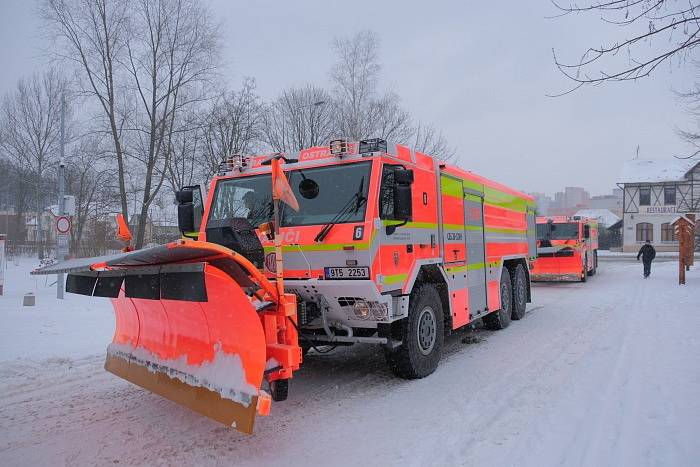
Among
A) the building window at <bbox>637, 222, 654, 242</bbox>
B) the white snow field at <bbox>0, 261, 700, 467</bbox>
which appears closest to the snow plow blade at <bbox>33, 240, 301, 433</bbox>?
the white snow field at <bbox>0, 261, 700, 467</bbox>

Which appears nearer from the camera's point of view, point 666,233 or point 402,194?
point 402,194

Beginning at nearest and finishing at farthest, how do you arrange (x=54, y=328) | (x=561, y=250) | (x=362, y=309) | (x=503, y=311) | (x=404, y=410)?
(x=404, y=410), (x=362, y=309), (x=54, y=328), (x=503, y=311), (x=561, y=250)

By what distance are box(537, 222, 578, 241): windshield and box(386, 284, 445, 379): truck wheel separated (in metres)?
14.4

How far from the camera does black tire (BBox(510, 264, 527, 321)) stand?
35.1 feet

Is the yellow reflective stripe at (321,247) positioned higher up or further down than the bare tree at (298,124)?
further down

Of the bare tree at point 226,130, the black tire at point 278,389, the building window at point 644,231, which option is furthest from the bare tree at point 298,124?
the building window at point 644,231

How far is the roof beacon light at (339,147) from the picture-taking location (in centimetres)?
579

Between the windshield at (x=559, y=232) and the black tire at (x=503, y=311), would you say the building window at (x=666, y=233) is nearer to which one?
the windshield at (x=559, y=232)

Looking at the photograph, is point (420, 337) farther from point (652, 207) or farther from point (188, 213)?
point (652, 207)

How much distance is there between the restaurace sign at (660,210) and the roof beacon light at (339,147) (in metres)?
50.5

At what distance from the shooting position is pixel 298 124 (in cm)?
2670

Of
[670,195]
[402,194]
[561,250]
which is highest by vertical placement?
[670,195]

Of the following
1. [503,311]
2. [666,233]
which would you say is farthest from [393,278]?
[666,233]

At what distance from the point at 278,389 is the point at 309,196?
2.31m
